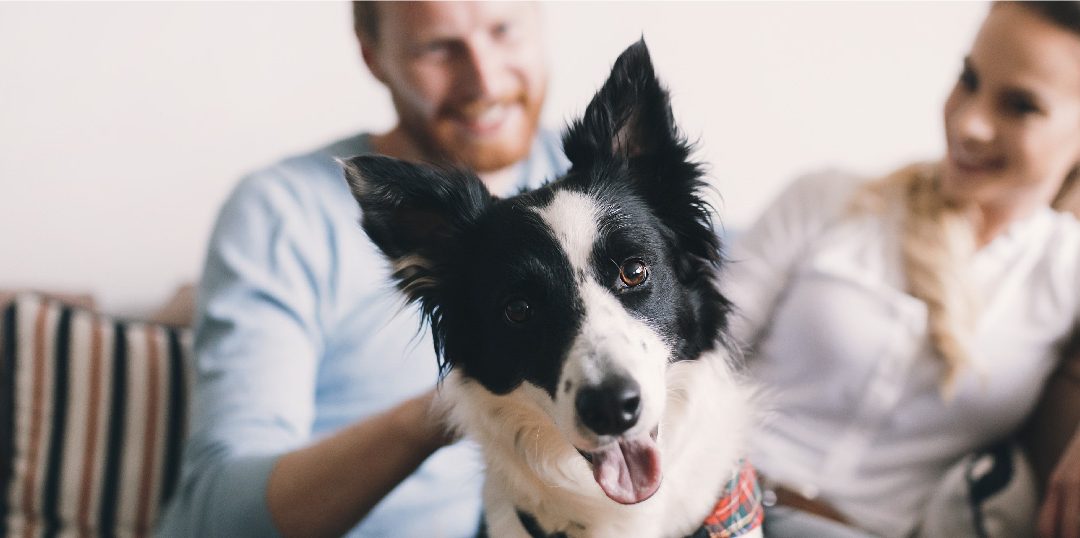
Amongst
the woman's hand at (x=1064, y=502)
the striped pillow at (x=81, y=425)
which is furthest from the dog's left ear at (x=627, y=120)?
the striped pillow at (x=81, y=425)

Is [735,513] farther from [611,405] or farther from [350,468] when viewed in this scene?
[350,468]

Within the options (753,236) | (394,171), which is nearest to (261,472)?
(394,171)

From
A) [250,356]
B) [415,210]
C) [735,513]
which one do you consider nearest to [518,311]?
[415,210]

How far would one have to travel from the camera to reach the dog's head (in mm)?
1137

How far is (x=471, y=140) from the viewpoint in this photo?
182 centimetres

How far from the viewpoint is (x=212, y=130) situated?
→ 2.58 m

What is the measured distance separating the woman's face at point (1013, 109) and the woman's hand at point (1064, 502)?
0.63m

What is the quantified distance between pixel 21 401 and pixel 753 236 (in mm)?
2220

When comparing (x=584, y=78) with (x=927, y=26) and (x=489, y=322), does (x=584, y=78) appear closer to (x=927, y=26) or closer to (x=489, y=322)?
(x=927, y=26)

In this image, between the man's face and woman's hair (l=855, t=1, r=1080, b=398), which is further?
woman's hair (l=855, t=1, r=1080, b=398)

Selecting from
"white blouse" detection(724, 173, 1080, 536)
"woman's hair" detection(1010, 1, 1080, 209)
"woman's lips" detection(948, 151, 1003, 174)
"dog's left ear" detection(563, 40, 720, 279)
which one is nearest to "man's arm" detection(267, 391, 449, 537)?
"dog's left ear" detection(563, 40, 720, 279)

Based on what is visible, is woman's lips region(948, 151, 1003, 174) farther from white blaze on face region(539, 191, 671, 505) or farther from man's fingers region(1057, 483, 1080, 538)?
white blaze on face region(539, 191, 671, 505)

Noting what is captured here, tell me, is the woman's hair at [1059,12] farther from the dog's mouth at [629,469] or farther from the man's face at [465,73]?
the dog's mouth at [629,469]

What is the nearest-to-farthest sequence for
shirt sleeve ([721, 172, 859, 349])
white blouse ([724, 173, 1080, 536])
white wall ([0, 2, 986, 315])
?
white blouse ([724, 173, 1080, 536]), shirt sleeve ([721, 172, 859, 349]), white wall ([0, 2, 986, 315])
